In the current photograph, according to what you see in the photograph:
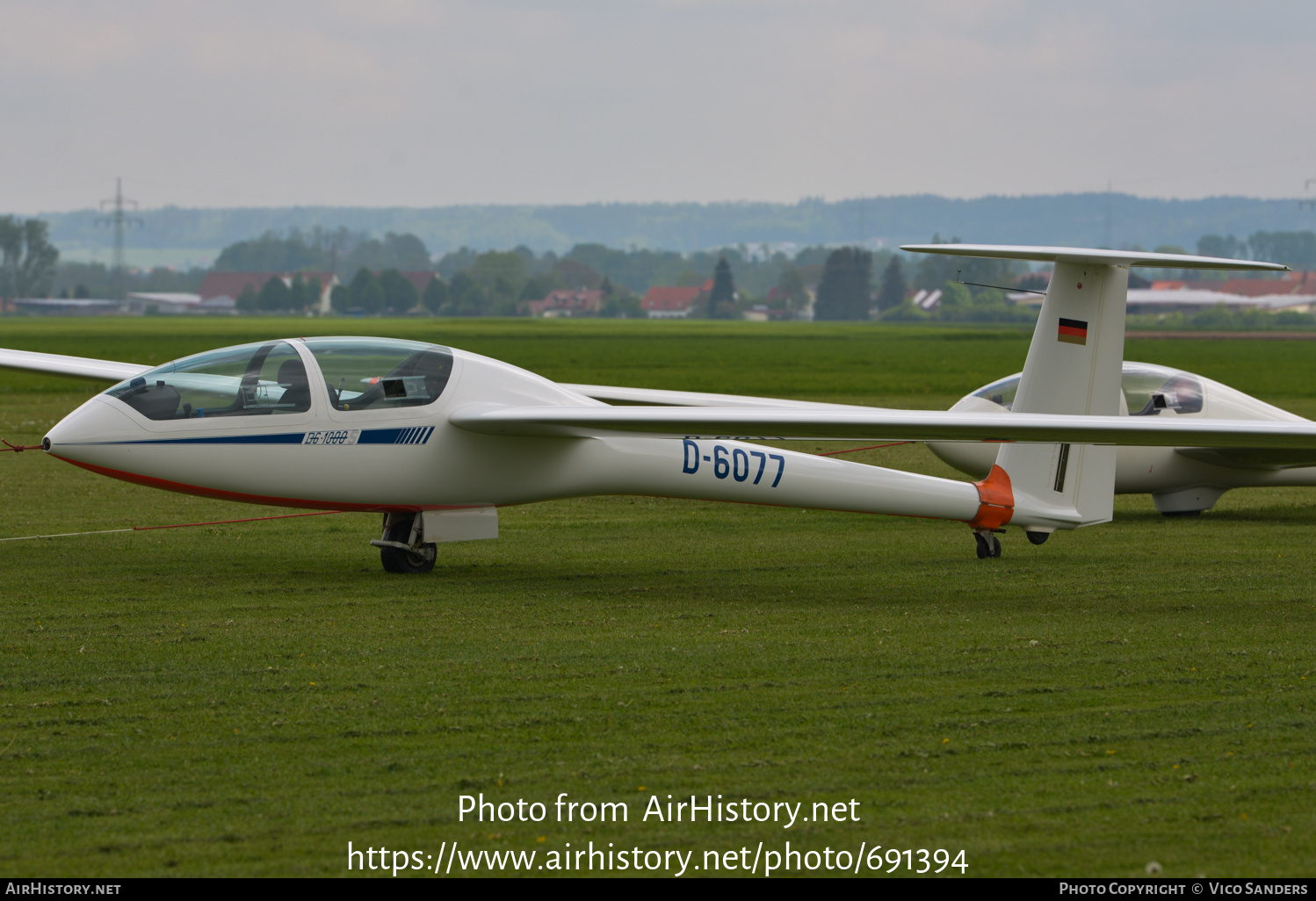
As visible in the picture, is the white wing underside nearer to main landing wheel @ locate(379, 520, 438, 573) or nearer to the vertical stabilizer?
main landing wheel @ locate(379, 520, 438, 573)

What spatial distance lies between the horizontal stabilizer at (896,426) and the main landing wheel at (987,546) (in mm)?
2750

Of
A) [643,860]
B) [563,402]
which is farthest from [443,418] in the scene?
[643,860]

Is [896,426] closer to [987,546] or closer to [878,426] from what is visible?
Answer: [878,426]

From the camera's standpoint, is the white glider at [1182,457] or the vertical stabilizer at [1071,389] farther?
the white glider at [1182,457]

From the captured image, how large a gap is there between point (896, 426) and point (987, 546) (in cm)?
337

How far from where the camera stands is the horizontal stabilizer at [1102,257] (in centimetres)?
1054

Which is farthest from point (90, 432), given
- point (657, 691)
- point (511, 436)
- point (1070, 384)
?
point (1070, 384)

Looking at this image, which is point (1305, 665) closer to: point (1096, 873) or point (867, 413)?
point (867, 413)

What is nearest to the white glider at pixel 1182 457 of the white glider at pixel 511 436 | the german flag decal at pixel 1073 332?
the white glider at pixel 511 436

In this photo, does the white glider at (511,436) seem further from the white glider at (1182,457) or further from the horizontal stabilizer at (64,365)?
the horizontal stabilizer at (64,365)

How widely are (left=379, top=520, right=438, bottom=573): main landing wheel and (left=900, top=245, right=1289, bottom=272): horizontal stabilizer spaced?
465cm

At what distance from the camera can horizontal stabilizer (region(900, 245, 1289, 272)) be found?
34.6 ft

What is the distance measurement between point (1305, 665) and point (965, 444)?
7.18 m

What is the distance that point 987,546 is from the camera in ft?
39.8
